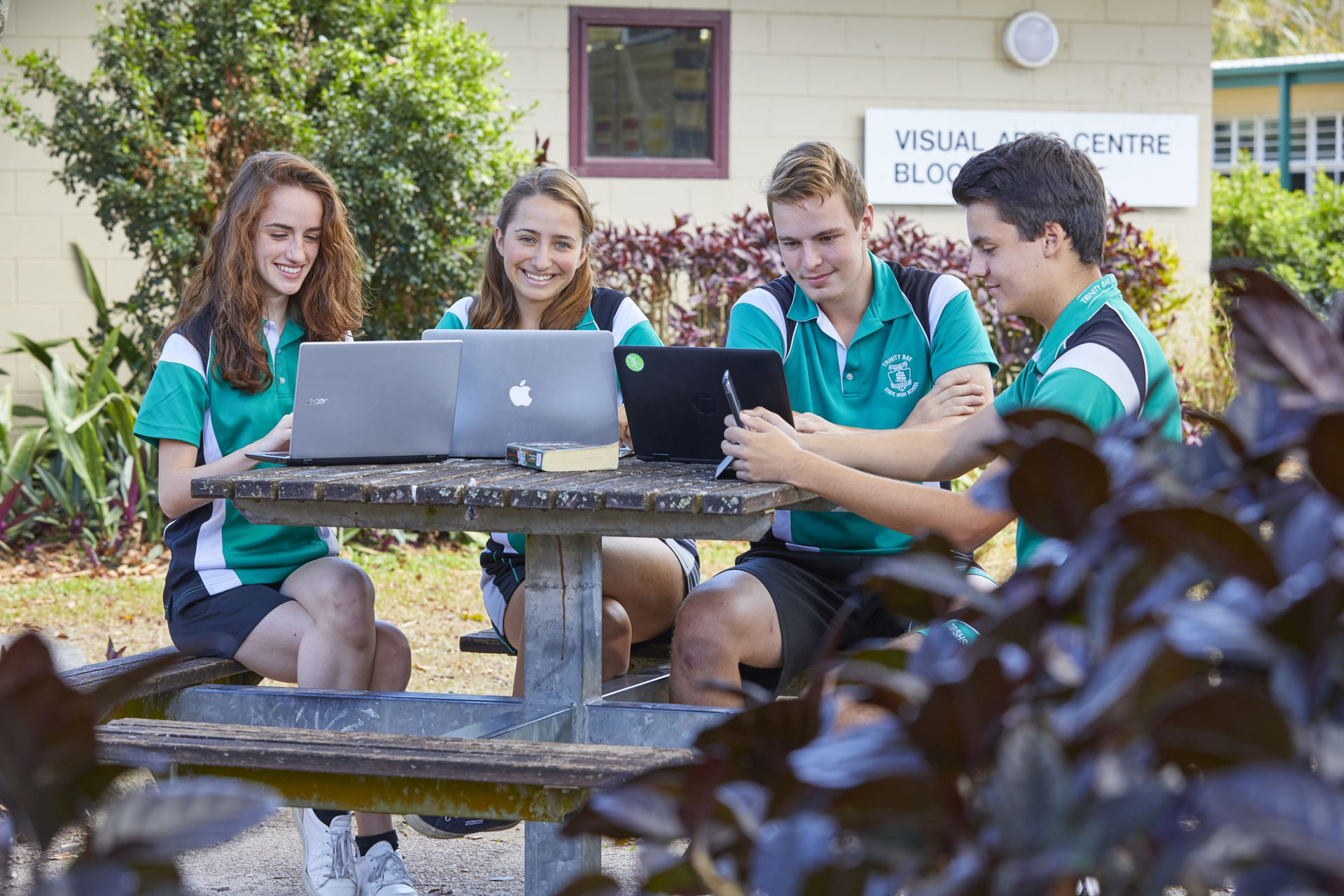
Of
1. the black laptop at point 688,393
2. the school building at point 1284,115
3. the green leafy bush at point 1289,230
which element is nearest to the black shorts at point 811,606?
the black laptop at point 688,393

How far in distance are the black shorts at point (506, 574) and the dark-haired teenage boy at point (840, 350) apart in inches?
11.2

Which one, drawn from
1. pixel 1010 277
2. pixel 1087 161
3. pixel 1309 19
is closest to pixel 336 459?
pixel 1010 277

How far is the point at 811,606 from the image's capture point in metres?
3.15

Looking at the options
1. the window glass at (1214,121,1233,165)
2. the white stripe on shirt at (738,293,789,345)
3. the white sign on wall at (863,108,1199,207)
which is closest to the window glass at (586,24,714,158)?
the white sign on wall at (863,108,1199,207)

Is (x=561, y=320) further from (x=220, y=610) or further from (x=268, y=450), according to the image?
(x=220, y=610)

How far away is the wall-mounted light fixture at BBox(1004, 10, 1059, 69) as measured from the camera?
30.6 ft

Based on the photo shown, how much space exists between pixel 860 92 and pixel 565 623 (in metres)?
7.05

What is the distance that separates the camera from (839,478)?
111 inches

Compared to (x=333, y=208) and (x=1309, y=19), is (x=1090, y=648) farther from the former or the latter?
(x=1309, y=19)

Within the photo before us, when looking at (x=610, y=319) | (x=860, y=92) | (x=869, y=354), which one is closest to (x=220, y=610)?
(x=610, y=319)

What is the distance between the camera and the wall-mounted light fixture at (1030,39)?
367 inches

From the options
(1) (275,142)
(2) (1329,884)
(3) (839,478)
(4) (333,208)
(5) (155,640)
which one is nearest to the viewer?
(2) (1329,884)

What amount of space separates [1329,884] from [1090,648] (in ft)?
0.50

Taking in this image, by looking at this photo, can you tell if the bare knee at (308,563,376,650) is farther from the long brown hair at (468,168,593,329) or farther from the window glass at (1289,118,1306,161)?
the window glass at (1289,118,1306,161)
